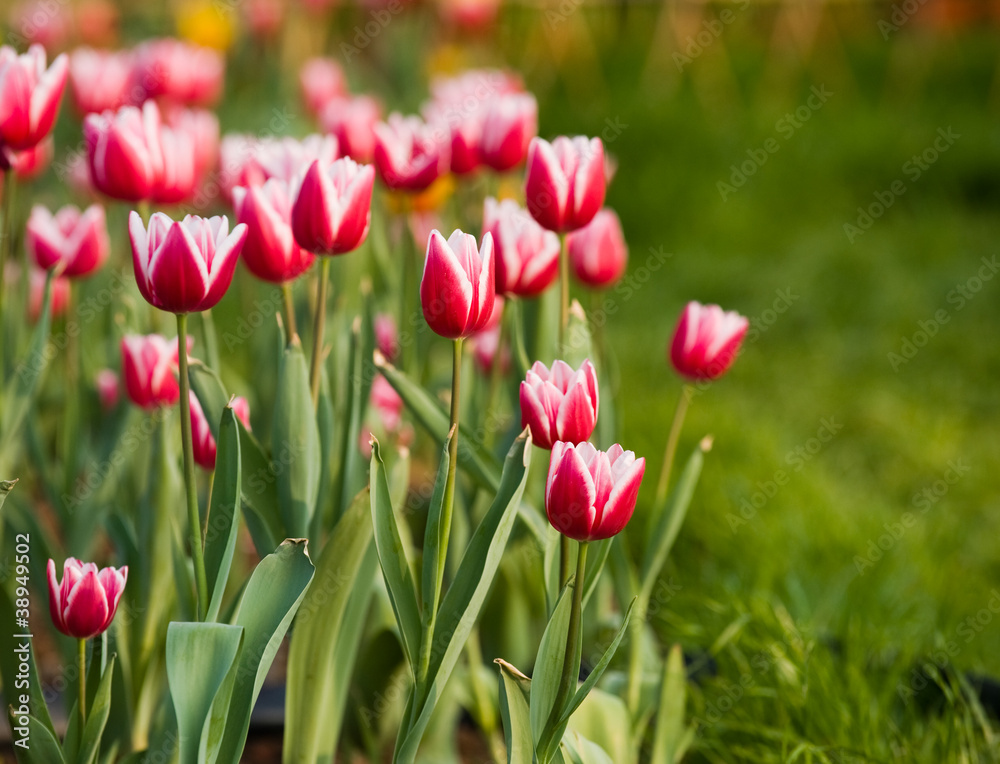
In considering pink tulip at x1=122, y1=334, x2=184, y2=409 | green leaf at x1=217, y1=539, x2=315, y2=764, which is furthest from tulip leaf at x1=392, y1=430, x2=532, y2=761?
pink tulip at x1=122, y1=334, x2=184, y2=409

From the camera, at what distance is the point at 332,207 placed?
0.86m

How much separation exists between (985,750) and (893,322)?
2.18 metres

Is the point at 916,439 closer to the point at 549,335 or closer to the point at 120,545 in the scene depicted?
the point at 549,335

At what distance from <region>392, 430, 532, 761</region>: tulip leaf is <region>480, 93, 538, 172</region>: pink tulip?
0.54 metres

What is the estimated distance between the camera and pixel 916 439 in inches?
94.4

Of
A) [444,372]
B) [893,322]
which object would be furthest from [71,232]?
[893,322]

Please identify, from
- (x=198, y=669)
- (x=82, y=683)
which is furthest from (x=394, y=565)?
(x=82, y=683)

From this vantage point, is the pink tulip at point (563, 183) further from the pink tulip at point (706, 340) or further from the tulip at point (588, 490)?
the tulip at point (588, 490)

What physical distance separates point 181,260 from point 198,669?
1.02 ft

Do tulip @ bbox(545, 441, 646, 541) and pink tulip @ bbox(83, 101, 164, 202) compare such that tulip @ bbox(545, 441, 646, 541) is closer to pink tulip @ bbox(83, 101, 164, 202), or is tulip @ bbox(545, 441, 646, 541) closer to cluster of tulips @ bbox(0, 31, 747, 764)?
cluster of tulips @ bbox(0, 31, 747, 764)

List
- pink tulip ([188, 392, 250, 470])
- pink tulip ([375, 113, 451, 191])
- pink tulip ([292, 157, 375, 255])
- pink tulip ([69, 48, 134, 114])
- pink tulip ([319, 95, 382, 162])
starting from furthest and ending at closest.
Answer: pink tulip ([69, 48, 134, 114])
pink tulip ([319, 95, 382, 162])
pink tulip ([375, 113, 451, 191])
pink tulip ([188, 392, 250, 470])
pink tulip ([292, 157, 375, 255])

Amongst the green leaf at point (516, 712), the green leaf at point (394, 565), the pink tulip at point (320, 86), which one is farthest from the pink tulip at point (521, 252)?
the pink tulip at point (320, 86)

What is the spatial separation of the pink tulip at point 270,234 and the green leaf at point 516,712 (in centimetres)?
39

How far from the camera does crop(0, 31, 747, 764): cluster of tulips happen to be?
2.58 feet
